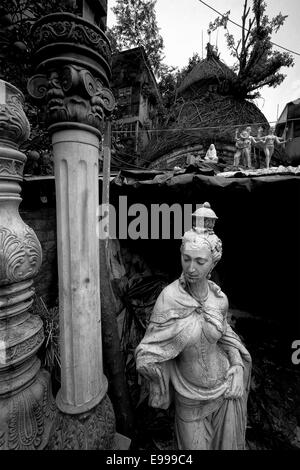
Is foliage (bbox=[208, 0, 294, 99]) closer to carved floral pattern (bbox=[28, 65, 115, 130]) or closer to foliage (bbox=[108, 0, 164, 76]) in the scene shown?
foliage (bbox=[108, 0, 164, 76])

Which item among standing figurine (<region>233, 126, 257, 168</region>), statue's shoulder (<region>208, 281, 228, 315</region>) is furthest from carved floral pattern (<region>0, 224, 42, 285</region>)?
standing figurine (<region>233, 126, 257, 168</region>)

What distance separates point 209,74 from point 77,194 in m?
15.3

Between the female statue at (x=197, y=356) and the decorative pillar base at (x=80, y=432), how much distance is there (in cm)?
62

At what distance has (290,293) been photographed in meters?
4.71

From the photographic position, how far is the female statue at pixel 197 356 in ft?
6.02

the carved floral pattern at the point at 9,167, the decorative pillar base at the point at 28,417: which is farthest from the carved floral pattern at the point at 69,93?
the decorative pillar base at the point at 28,417

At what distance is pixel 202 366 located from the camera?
6.34ft

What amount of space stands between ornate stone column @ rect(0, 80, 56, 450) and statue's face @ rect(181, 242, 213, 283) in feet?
4.07

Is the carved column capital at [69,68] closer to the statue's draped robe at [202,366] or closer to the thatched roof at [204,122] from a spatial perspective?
the statue's draped robe at [202,366]

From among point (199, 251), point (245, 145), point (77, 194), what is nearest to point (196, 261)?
point (199, 251)

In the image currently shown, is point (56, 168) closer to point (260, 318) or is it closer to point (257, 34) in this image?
point (260, 318)

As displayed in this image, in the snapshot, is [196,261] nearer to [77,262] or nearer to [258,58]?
[77,262]

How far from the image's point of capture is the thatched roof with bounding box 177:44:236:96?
1301cm

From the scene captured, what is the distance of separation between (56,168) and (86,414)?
2.23m
